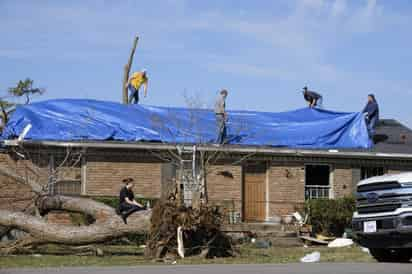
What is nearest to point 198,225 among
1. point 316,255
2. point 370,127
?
point 316,255

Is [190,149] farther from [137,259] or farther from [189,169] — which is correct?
[137,259]

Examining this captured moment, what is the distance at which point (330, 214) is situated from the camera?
26.5 meters

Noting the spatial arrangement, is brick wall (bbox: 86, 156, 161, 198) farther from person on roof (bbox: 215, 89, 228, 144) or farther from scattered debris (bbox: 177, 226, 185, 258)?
scattered debris (bbox: 177, 226, 185, 258)

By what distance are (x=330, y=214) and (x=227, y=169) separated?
3569 mm

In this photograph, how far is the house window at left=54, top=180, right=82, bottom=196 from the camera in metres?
26.0

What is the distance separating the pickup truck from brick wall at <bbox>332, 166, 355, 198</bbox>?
12161 mm

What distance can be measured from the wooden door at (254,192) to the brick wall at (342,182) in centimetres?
255

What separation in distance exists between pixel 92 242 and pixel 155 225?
207cm

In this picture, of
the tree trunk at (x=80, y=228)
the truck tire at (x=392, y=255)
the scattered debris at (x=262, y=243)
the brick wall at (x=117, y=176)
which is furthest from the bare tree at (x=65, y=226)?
the truck tire at (x=392, y=255)

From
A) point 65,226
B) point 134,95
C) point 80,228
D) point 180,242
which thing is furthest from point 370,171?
point 65,226

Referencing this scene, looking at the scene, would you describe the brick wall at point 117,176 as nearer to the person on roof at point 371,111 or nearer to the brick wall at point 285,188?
the brick wall at point 285,188

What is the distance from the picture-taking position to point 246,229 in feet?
83.9

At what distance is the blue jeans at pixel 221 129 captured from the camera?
88.6 feet

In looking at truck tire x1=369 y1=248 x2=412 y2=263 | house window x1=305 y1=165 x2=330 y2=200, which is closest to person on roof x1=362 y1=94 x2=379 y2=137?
house window x1=305 y1=165 x2=330 y2=200
